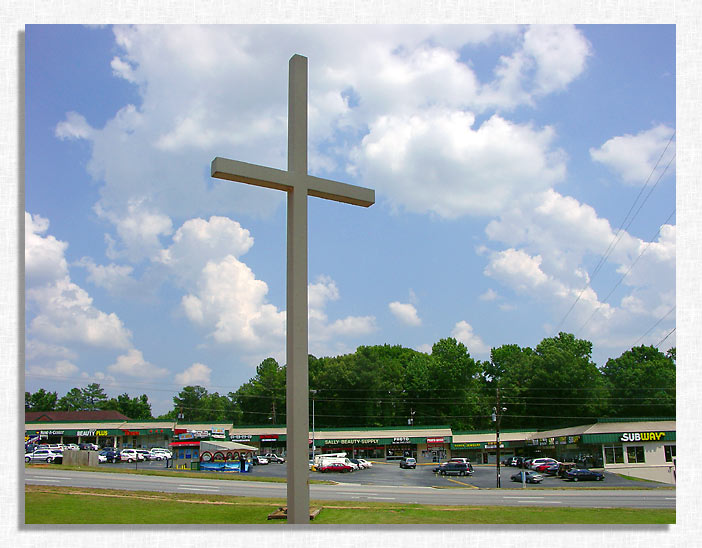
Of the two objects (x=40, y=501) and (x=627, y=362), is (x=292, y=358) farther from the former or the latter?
(x=627, y=362)

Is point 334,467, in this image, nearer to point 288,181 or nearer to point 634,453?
point 634,453

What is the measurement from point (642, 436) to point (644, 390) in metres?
30.5

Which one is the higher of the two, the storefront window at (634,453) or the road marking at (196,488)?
the road marking at (196,488)

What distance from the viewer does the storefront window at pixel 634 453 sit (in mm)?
50062

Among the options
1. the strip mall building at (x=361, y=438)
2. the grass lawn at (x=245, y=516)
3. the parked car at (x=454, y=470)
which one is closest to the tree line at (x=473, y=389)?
the strip mall building at (x=361, y=438)

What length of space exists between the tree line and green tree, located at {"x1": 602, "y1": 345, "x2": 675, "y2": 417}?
0.12 metres

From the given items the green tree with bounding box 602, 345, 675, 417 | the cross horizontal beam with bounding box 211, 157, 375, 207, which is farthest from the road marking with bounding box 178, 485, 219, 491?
the green tree with bounding box 602, 345, 675, 417

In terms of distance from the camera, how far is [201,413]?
379ft

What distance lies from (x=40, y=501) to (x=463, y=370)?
244 ft

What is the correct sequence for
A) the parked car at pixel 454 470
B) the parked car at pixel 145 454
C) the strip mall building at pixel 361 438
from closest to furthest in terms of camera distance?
the parked car at pixel 454 470, the parked car at pixel 145 454, the strip mall building at pixel 361 438

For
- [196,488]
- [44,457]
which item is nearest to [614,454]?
[196,488]

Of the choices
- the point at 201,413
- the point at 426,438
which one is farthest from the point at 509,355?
the point at 201,413

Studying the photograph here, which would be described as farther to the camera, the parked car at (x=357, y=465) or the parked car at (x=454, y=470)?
the parked car at (x=357, y=465)

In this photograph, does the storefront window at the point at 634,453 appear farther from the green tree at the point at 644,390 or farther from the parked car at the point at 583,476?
the green tree at the point at 644,390
